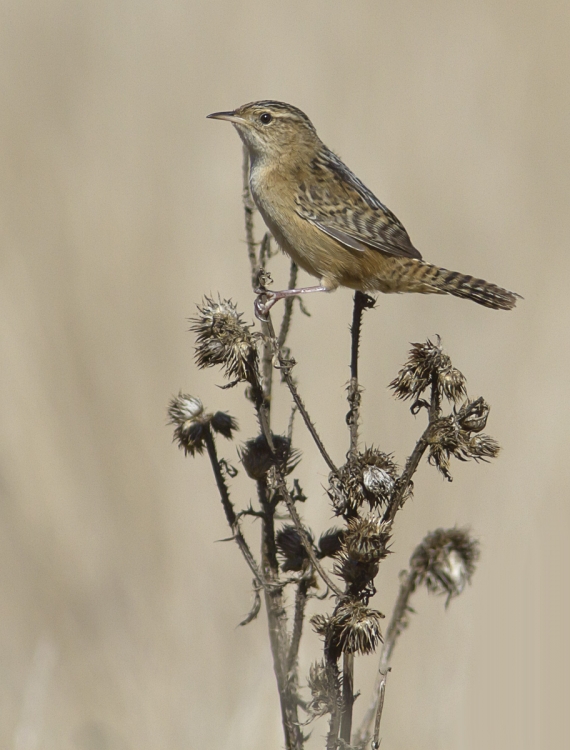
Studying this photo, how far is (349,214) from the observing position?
14.6 feet

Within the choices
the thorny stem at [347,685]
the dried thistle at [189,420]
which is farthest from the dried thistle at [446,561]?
the dried thistle at [189,420]

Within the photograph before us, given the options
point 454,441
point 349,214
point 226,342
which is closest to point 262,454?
point 226,342

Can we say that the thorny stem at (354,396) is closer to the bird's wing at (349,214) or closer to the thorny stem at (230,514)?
the thorny stem at (230,514)

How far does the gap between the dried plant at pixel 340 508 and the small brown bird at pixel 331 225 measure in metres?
0.95

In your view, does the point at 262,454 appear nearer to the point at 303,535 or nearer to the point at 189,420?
the point at 189,420

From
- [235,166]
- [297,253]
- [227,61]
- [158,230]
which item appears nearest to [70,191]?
Result: [158,230]

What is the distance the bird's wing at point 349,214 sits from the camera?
4316mm

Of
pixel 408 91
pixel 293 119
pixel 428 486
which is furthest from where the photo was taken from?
pixel 408 91

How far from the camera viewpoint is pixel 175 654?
5879mm

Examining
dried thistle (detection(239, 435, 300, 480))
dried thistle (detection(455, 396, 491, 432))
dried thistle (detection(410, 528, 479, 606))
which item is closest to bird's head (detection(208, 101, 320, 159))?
dried thistle (detection(239, 435, 300, 480))

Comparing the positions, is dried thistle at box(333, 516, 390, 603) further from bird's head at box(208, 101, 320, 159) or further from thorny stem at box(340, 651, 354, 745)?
bird's head at box(208, 101, 320, 159)

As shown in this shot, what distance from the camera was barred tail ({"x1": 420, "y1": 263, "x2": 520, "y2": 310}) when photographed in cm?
395

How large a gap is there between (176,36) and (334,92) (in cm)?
156

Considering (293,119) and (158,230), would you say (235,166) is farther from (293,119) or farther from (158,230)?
(293,119)
